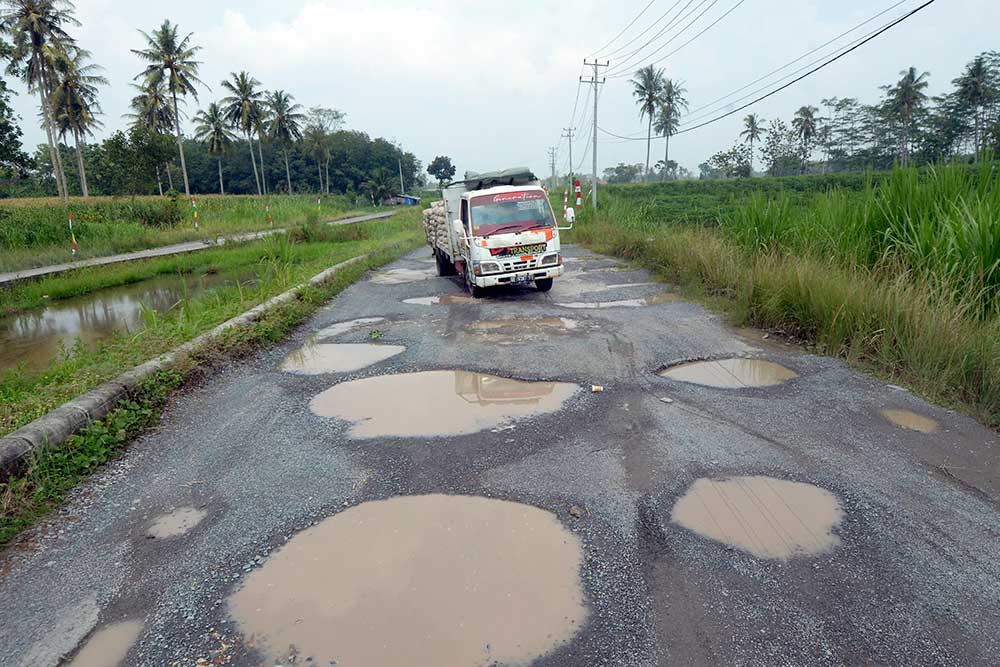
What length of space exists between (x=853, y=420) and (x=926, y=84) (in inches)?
2353

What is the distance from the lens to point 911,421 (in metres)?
4.35

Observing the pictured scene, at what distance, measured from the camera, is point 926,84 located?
4997 cm

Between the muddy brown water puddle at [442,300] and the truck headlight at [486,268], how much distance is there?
0.47m

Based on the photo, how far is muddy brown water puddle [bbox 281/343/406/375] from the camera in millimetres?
6113

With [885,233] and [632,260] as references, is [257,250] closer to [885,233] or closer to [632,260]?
[632,260]

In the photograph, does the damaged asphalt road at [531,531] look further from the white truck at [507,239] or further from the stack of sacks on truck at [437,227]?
the stack of sacks on truck at [437,227]

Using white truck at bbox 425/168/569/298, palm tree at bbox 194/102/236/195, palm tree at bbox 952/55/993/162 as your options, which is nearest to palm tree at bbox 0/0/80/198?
palm tree at bbox 194/102/236/195

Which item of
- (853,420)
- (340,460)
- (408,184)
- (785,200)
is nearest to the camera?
(340,460)

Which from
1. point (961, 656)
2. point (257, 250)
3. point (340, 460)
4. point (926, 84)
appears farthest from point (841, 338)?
point (926, 84)

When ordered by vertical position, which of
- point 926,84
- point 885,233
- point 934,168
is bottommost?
point 885,233

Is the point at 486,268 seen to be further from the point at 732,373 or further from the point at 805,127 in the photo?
the point at 805,127

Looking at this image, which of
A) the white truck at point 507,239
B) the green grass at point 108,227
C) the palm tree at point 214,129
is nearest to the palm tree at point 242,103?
the palm tree at point 214,129

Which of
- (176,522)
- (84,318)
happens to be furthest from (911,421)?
(84,318)

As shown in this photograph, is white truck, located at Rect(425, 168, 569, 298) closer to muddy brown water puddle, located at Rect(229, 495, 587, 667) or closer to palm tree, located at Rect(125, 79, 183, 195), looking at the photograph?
muddy brown water puddle, located at Rect(229, 495, 587, 667)
